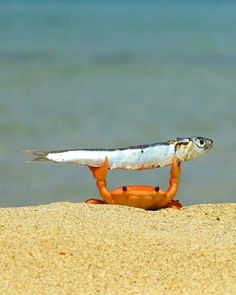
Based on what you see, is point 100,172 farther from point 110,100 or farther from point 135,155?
point 110,100

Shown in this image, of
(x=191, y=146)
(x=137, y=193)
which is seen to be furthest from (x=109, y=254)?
(x=191, y=146)

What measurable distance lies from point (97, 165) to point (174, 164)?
1.24 feet

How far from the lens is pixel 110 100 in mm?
11008

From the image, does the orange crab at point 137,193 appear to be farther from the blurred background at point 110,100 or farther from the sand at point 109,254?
the blurred background at point 110,100

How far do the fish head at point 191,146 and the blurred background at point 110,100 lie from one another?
→ 221cm

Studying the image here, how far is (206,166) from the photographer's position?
26.3ft

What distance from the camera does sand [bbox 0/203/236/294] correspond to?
3953mm

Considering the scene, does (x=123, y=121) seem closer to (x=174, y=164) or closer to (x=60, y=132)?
(x=60, y=132)

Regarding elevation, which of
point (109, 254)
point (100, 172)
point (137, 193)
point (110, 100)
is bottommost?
point (109, 254)

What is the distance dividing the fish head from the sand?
42cm

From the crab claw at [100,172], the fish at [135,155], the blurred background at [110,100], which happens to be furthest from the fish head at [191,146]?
the blurred background at [110,100]

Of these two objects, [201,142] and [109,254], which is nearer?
[109,254]

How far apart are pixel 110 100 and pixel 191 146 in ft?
19.6

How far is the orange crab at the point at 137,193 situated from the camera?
501 cm
